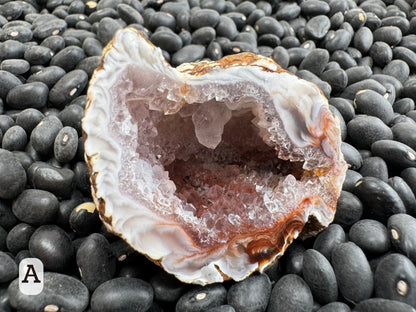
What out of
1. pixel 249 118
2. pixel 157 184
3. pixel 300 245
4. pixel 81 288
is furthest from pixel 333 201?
pixel 81 288

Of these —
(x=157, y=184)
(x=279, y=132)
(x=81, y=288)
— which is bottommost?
(x=81, y=288)

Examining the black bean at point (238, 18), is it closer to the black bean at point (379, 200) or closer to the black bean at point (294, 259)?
the black bean at point (379, 200)

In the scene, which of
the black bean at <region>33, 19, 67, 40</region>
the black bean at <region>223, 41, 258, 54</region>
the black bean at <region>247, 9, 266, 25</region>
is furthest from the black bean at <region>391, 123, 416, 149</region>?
the black bean at <region>33, 19, 67, 40</region>

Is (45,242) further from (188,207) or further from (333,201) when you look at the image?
(333,201)

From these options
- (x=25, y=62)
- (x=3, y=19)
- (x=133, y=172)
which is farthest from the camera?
(x=3, y=19)

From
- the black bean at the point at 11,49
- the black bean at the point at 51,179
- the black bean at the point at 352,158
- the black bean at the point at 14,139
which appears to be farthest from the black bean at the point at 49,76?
the black bean at the point at 352,158
